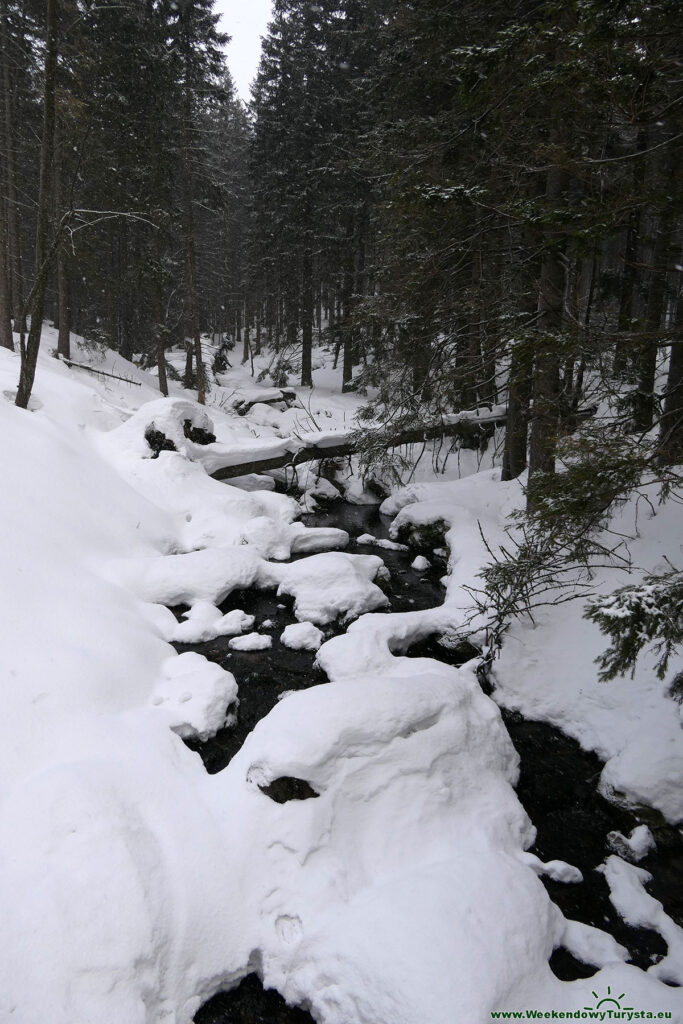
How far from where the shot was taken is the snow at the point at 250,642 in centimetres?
700

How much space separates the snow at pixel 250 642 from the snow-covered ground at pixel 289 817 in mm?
223

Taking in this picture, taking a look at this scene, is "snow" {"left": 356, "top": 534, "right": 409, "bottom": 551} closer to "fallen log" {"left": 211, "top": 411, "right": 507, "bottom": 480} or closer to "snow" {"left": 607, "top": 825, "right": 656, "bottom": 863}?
"fallen log" {"left": 211, "top": 411, "right": 507, "bottom": 480}

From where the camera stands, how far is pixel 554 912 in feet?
12.3

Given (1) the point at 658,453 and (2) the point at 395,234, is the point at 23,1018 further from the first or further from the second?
(2) the point at 395,234

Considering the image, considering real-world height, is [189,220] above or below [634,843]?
above

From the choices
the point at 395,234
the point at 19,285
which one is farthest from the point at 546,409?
the point at 19,285

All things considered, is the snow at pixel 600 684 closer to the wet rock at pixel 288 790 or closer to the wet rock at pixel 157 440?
the wet rock at pixel 288 790

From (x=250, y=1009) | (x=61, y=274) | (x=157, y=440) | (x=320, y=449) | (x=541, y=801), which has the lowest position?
(x=250, y=1009)

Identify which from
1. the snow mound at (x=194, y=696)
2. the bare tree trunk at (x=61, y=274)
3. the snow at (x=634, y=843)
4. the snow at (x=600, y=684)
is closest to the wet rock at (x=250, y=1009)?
the snow mound at (x=194, y=696)

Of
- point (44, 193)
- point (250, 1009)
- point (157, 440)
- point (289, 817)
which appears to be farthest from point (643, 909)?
point (44, 193)

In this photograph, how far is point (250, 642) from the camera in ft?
23.1

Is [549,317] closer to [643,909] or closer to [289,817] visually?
[643,909]

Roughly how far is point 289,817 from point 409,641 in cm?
325

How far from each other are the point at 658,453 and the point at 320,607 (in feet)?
16.7
